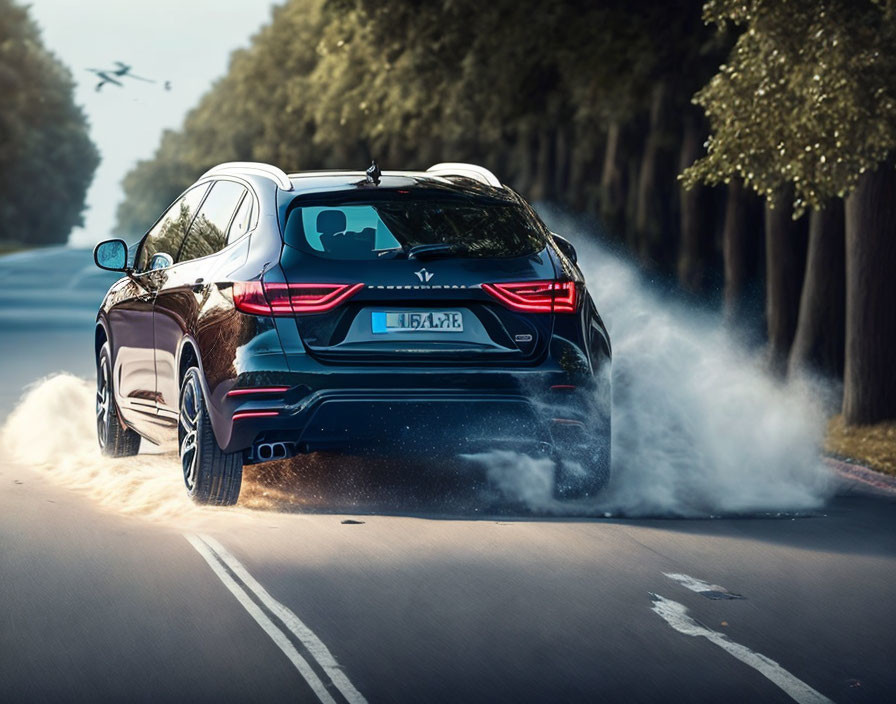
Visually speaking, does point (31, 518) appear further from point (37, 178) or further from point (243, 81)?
point (37, 178)

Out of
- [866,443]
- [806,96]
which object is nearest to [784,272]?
[806,96]

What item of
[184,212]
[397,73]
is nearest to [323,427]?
[184,212]

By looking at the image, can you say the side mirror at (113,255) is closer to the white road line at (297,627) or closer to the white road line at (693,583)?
the white road line at (297,627)

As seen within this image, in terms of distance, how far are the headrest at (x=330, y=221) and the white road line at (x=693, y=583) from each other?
2602 millimetres

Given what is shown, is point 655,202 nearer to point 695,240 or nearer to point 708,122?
point 708,122

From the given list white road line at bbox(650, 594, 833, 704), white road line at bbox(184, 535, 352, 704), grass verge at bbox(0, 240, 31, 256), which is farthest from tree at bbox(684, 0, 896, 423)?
grass verge at bbox(0, 240, 31, 256)

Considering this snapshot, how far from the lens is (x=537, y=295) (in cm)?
957

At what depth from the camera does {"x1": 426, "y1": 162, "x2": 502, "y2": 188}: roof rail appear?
10.5 metres

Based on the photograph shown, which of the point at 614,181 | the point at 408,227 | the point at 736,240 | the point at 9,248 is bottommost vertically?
the point at 408,227

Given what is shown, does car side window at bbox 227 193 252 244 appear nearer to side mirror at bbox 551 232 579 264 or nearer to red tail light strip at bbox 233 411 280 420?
red tail light strip at bbox 233 411 280 420

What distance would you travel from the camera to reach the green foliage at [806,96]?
15.4 metres

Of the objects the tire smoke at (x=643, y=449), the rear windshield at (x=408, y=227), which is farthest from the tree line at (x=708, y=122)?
the rear windshield at (x=408, y=227)

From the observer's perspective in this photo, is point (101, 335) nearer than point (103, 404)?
No

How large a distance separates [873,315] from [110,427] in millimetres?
7562
